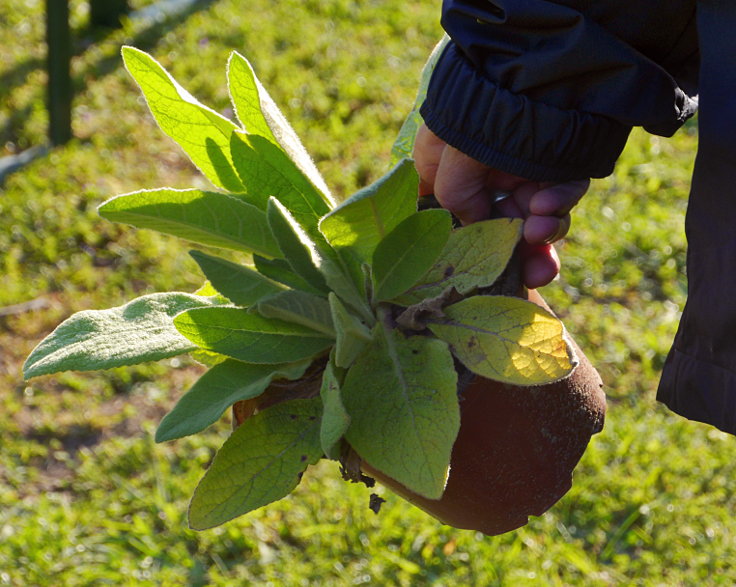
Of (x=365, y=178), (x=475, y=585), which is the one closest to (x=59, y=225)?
(x=365, y=178)

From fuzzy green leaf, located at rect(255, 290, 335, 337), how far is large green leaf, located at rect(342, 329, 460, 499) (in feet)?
0.28

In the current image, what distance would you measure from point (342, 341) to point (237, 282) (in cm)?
23

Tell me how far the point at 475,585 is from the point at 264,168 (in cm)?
155

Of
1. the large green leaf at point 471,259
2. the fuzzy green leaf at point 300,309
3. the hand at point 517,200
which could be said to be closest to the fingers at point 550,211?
the hand at point 517,200

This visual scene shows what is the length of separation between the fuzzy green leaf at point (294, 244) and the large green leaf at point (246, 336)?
9 cm

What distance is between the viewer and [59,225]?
380cm

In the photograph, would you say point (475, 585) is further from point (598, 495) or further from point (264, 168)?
point (264, 168)

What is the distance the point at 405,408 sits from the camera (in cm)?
140

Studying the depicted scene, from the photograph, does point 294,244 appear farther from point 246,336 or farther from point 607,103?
point 607,103

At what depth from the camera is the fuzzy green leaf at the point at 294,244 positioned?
4.54 ft

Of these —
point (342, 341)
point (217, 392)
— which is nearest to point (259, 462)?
point (217, 392)

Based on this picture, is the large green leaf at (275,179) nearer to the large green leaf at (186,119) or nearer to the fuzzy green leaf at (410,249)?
the large green leaf at (186,119)

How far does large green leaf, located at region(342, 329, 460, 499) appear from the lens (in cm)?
132

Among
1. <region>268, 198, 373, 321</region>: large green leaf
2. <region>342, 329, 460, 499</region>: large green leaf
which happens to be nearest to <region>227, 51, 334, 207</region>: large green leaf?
<region>268, 198, 373, 321</region>: large green leaf
